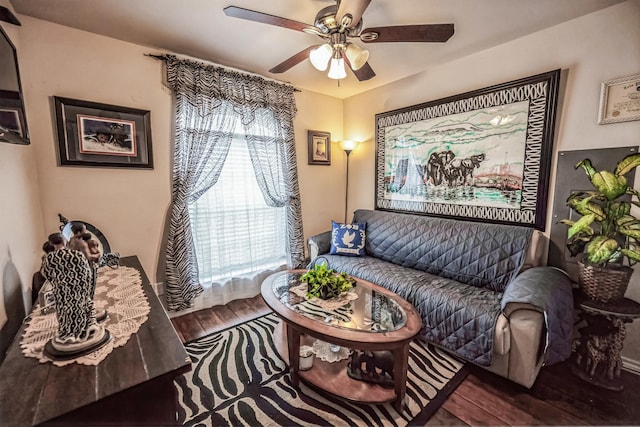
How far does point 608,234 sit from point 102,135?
366 cm

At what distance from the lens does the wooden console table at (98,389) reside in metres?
0.70

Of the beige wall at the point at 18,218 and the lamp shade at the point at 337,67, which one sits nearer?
the beige wall at the point at 18,218

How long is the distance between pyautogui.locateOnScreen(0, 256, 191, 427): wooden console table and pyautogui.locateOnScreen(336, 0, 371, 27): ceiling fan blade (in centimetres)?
167

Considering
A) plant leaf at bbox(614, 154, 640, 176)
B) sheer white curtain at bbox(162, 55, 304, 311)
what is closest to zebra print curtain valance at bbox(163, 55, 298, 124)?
sheer white curtain at bbox(162, 55, 304, 311)

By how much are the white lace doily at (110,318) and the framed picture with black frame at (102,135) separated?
1.06 m

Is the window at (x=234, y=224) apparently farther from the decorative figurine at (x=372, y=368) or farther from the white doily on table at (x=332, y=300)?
the decorative figurine at (x=372, y=368)

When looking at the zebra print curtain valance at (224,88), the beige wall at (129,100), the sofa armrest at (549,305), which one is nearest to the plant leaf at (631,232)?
the sofa armrest at (549,305)

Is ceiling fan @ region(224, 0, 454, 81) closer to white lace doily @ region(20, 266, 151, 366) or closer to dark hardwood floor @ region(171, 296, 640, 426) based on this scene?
white lace doily @ region(20, 266, 151, 366)

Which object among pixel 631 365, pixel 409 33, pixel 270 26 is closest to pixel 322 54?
pixel 409 33

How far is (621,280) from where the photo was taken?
1625 mm

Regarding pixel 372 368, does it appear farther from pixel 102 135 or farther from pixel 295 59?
pixel 102 135

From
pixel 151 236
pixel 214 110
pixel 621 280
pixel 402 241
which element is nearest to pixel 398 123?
pixel 402 241

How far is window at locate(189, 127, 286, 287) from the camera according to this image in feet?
8.84

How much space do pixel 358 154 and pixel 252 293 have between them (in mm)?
2238
